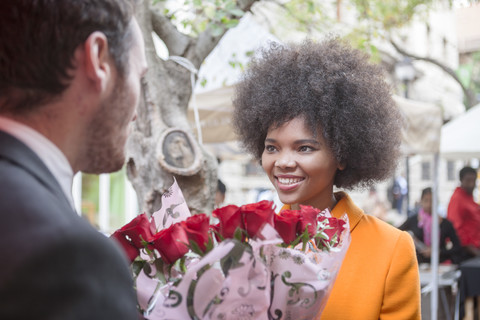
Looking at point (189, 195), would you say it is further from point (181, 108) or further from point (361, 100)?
point (361, 100)

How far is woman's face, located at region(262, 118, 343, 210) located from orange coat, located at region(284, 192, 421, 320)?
234mm

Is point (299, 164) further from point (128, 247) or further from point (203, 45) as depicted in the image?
point (203, 45)

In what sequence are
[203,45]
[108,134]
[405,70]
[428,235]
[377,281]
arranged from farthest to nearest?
1. [405,70]
2. [428,235]
3. [203,45]
4. [377,281]
5. [108,134]

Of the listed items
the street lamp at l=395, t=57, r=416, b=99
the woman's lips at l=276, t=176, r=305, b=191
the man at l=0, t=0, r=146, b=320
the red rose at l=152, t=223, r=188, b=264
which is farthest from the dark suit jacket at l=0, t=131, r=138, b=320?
the street lamp at l=395, t=57, r=416, b=99

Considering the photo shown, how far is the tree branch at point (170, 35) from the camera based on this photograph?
4.43 meters

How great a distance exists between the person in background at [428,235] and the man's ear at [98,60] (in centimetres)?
726

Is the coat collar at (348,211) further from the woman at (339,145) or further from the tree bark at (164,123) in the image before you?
the tree bark at (164,123)

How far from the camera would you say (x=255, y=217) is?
147 cm

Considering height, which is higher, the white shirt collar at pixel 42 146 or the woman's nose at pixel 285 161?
the white shirt collar at pixel 42 146

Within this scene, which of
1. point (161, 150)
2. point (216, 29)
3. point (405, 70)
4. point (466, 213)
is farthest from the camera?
point (405, 70)

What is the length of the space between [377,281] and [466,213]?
676cm

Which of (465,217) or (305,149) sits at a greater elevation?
(305,149)

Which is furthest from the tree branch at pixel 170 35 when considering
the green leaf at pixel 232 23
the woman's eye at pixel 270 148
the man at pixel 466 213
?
the man at pixel 466 213

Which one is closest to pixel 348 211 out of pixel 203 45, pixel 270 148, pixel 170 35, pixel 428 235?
pixel 270 148
